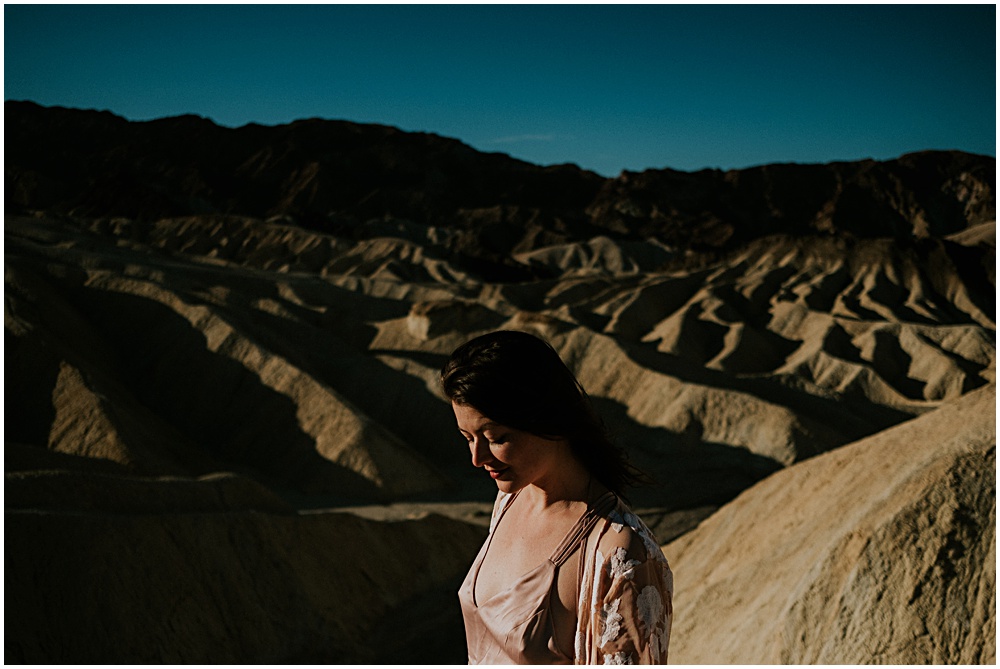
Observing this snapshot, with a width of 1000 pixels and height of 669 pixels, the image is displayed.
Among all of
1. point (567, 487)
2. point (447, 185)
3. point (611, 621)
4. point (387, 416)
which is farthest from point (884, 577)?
point (447, 185)

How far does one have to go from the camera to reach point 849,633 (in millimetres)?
9969

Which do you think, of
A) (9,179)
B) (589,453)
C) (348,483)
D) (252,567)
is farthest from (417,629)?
(9,179)

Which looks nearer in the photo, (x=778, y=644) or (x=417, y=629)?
(x=778, y=644)

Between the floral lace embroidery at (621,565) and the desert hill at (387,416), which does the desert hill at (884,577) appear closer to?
the desert hill at (387,416)

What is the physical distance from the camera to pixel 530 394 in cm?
237

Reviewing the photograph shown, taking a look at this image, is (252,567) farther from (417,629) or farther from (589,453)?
(589,453)

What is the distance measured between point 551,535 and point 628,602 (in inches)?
12.2

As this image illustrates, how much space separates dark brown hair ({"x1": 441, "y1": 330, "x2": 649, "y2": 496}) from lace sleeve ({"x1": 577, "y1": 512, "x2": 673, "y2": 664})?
0.90ft

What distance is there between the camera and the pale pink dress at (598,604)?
7.20ft

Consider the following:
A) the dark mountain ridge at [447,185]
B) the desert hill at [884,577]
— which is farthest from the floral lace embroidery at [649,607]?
the dark mountain ridge at [447,185]

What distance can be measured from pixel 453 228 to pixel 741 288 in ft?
179

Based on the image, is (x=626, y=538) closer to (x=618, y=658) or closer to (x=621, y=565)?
(x=621, y=565)

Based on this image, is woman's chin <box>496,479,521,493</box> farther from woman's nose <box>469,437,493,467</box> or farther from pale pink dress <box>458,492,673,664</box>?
pale pink dress <box>458,492,673,664</box>

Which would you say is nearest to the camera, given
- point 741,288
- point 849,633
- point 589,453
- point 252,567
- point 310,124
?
point 589,453
